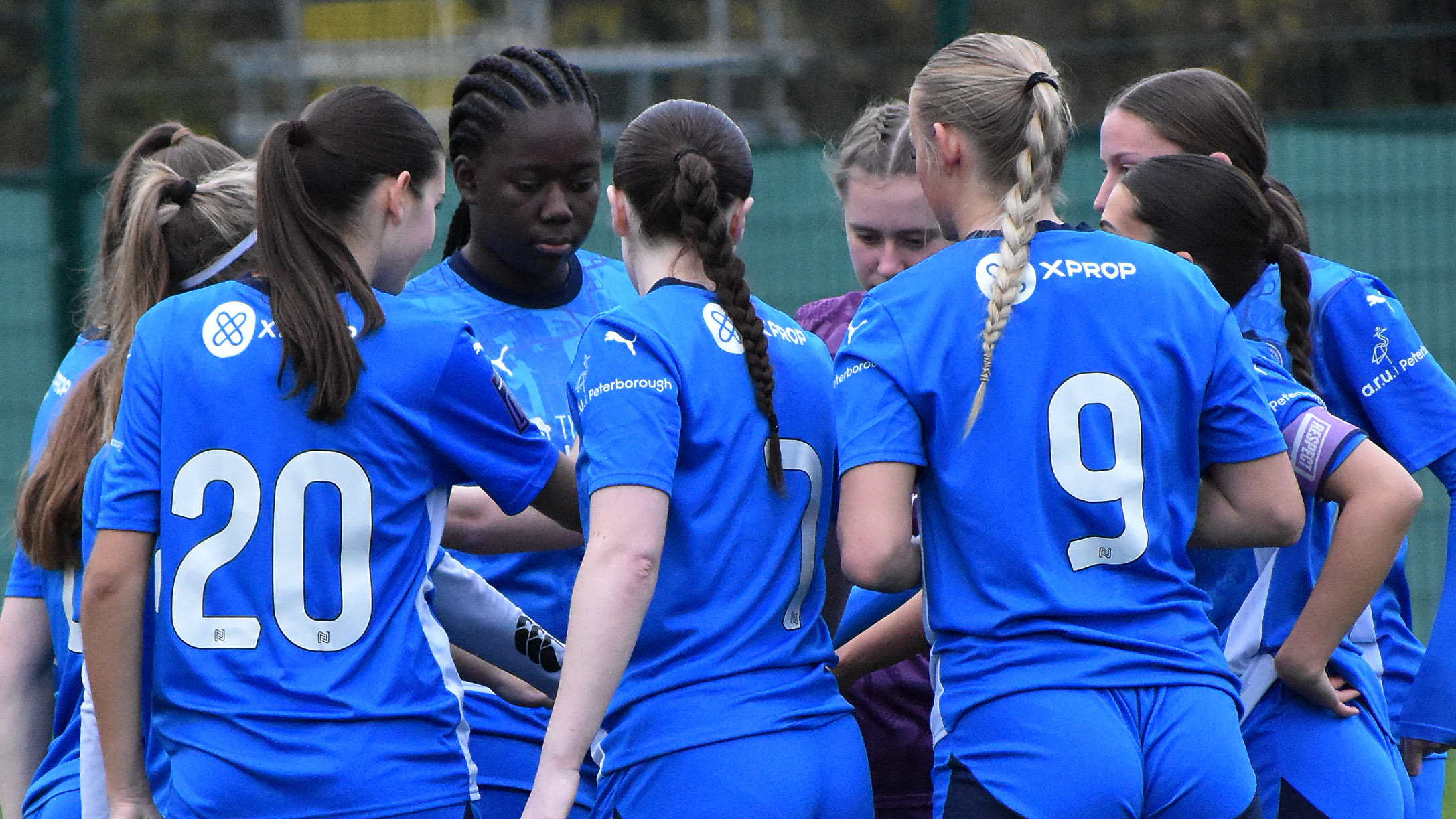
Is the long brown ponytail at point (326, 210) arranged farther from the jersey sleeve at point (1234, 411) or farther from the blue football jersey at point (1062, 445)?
the jersey sleeve at point (1234, 411)

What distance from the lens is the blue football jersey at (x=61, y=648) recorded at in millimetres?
2725

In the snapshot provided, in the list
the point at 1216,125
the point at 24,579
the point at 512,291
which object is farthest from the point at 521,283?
the point at 1216,125

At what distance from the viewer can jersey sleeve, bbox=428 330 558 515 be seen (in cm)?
244

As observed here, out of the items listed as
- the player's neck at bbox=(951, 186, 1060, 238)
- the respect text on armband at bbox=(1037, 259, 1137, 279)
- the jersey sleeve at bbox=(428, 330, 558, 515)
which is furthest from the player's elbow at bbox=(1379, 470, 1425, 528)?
the jersey sleeve at bbox=(428, 330, 558, 515)

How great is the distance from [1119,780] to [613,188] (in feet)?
3.82

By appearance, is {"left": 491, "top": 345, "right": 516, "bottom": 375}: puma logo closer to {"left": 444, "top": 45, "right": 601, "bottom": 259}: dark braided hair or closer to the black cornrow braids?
{"left": 444, "top": 45, "right": 601, "bottom": 259}: dark braided hair

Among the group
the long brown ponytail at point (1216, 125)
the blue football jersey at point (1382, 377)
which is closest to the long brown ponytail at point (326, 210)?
the long brown ponytail at point (1216, 125)

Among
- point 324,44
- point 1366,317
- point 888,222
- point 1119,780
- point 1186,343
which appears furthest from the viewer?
point 324,44

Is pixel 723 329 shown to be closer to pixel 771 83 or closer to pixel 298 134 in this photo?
pixel 298 134

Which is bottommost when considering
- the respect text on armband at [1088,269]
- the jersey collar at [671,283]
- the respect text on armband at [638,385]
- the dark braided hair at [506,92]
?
the respect text on armband at [638,385]

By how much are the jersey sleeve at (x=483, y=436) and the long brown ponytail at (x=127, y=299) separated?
582 mm

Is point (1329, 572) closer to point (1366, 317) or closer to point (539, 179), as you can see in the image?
point (1366, 317)

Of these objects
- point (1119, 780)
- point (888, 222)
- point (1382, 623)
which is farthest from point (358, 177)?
point (1382, 623)

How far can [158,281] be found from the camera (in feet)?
9.06
